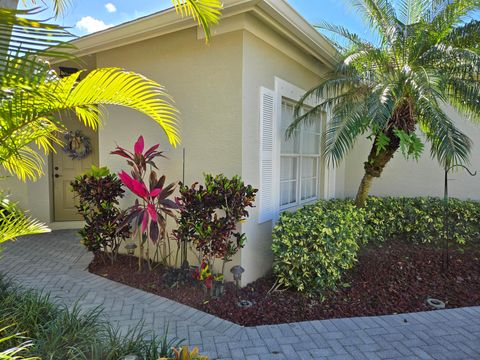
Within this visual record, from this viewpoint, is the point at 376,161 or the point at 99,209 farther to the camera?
the point at 376,161

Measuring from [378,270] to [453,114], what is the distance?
15.1ft

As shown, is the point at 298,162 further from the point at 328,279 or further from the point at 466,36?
the point at 466,36

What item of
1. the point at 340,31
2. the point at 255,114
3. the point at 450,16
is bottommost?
the point at 255,114

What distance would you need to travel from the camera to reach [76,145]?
24.1 ft

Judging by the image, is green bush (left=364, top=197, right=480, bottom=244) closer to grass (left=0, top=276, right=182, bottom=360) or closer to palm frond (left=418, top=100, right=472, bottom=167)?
palm frond (left=418, top=100, right=472, bottom=167)

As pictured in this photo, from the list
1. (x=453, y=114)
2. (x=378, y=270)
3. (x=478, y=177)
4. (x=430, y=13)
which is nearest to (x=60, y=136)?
(x=378, y=270)

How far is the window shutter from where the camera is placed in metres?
4.54

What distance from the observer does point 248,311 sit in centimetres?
360

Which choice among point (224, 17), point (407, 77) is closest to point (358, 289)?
point (407, 77)

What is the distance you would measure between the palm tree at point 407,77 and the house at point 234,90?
639 millimetres

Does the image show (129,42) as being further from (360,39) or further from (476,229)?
(476,229)

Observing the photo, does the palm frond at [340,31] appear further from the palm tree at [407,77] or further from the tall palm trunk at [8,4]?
the tall palm trunk at [8,4]

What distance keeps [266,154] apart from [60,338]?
331cm

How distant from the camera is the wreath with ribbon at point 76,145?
7.32m
